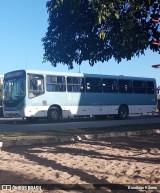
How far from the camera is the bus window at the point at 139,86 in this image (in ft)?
88.6

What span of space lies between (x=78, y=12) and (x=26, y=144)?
6.73 m

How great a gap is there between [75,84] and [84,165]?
52.3 ft

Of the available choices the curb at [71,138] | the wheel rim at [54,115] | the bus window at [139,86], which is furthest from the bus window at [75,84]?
the curb at [71,138]

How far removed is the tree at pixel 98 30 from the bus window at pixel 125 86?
9.18 meters

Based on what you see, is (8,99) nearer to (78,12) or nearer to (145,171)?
(78,12)

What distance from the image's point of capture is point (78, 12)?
1498cm

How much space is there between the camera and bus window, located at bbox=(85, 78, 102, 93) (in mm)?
24009

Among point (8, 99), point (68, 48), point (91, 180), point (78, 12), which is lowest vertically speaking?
point (91, 180)

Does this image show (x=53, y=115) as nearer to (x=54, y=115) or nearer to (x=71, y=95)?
(x=54, y=115)

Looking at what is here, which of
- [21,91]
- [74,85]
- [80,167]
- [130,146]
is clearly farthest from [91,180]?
[74,85]

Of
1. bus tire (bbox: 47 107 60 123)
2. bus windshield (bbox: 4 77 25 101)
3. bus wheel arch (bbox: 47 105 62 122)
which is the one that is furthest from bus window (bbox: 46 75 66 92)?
bus windshield (bbox: 4 77 25 101)

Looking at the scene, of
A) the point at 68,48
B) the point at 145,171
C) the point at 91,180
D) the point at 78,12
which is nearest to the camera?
the point at 91,180

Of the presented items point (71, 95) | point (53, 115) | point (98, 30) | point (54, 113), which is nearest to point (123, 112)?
point (71, 95)

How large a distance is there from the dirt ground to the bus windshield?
10.5m
